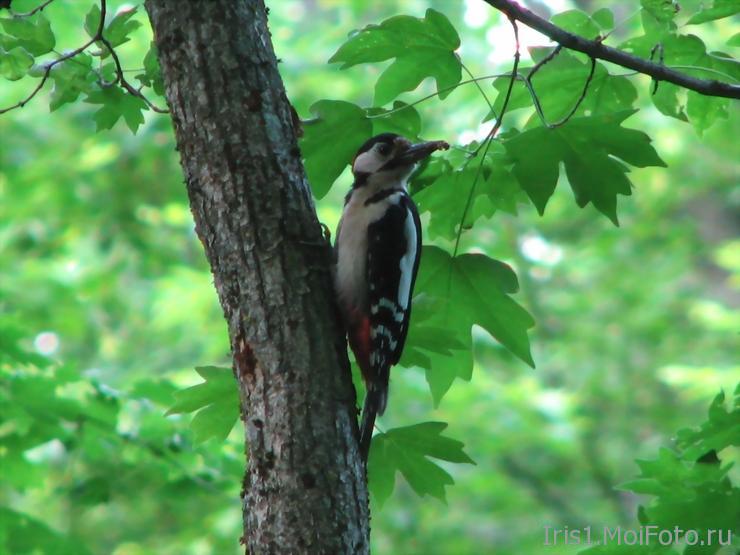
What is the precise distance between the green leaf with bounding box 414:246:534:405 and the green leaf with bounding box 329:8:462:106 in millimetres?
483

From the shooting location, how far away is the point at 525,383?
841cm

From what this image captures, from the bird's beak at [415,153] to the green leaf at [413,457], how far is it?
858 millimetres

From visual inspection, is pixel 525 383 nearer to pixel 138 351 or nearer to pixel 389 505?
pixel 389 505

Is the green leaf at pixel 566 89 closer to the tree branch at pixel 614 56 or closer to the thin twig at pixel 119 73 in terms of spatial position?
the tree branch at pixel 614 56

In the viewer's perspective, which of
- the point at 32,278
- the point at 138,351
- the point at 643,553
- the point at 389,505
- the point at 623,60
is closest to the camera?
the point at 623,60

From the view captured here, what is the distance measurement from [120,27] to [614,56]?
4.25 feet

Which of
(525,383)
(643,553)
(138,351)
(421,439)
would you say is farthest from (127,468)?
(138,351)

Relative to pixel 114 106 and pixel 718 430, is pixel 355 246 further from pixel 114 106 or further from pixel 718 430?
pixel 718 430

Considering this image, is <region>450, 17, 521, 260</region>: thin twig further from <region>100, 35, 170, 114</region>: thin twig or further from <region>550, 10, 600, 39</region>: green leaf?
<region>100, 35, 170, 114</region>: thin twig

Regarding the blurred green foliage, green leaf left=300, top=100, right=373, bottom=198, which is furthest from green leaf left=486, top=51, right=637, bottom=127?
green leaf left=300, top=100, right=373, bottom=198

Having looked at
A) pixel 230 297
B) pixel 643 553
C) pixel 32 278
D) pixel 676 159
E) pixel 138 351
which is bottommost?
pixel 643 553

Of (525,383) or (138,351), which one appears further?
(138,351)

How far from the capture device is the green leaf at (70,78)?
2.46 meters

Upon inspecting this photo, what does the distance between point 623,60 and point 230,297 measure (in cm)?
109
